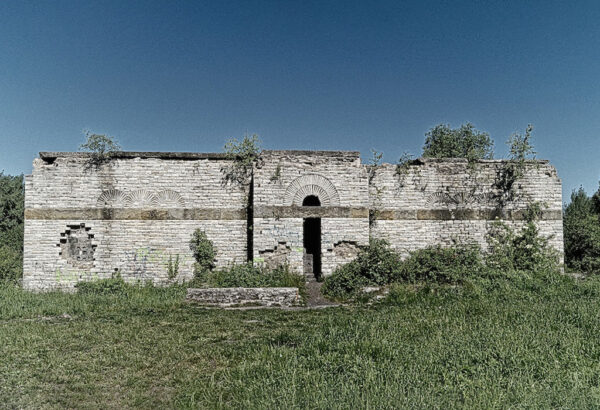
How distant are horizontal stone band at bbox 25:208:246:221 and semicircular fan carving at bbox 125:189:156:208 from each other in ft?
0.47

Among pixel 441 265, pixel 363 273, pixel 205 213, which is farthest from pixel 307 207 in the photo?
pixel 441 265

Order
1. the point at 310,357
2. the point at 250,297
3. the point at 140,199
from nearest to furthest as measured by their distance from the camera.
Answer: the point at 310,357 → the point at 250,297 → the point at 140,199

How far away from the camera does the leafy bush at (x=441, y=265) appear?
36.8 ft

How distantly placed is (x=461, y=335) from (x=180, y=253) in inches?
329

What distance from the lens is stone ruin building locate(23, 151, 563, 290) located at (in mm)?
12047

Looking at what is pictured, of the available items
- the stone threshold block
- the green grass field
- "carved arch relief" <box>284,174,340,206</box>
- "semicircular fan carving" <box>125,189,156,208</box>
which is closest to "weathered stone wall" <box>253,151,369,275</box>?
"carved arch relief" <box>284,174,340,206</box>

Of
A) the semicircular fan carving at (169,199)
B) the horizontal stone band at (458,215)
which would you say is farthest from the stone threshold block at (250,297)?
the horizontal stone band at (458,215)

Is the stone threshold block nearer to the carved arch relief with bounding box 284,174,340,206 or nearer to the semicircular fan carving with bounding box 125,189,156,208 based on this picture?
the carved arch relief with bounding box 284,174,340,206

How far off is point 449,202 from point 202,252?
7.35 m

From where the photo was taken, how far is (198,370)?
17.8ft

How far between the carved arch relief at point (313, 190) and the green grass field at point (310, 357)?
4010 millimetres

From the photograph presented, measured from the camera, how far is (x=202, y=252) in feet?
40.3

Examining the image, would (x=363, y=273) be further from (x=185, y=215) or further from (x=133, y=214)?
(x=133, y=214)

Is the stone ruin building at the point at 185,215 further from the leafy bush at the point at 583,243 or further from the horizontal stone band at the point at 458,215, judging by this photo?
the leafy bush at the point at 583,243
